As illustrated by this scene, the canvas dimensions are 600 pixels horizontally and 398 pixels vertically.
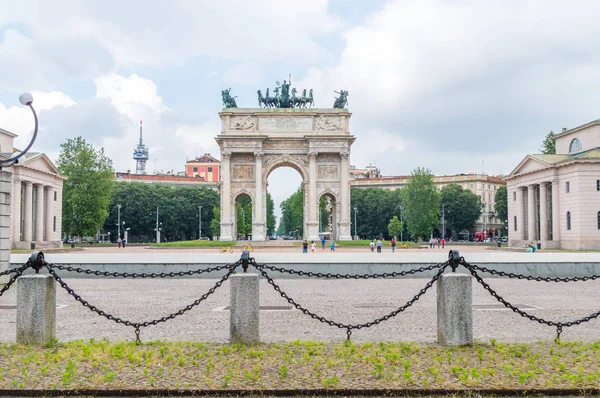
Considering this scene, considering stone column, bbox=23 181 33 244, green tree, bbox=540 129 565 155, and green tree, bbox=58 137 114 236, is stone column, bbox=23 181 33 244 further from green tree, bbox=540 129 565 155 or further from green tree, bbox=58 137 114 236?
green tree, bbox=540 129 565 155

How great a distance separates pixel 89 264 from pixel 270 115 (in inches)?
2035

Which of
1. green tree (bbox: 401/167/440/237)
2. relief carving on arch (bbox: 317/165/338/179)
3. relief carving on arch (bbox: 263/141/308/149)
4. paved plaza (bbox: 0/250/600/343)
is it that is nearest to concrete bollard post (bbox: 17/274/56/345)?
paved plaza (bbox: 0/250/600/343)

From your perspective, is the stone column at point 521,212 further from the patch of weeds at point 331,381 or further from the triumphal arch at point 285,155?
the patch of weeds at point 331,381

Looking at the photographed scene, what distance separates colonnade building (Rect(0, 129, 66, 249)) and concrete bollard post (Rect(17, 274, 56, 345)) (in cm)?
5468

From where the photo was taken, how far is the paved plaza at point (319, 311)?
1064cm

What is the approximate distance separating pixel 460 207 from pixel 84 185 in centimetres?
7962

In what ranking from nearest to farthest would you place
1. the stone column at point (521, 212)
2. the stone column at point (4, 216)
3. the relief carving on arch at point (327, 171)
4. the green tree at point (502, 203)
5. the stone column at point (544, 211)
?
the stone column at point (4, 216) → the stone column at point (544, 211) → the stone column at point (521, 212) → the relief carving on arch at point (327, 171) → the green tree at point (502, 203)

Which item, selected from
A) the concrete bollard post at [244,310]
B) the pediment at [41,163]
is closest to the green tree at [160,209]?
the pediment at [41,163]

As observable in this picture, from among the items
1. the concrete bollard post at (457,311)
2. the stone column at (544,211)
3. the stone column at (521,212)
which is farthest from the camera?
the stone column at (521,212)

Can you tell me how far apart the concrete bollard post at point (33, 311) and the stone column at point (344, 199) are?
65.6 meters

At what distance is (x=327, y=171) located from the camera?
7556 cm

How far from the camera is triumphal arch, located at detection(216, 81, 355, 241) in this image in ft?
241

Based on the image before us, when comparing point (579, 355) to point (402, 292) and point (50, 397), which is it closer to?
point (50, 397)

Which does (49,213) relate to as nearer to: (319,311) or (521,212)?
(521,212)
